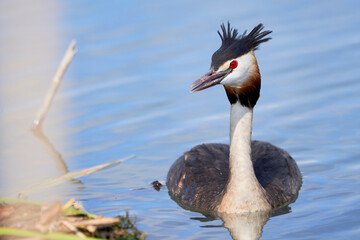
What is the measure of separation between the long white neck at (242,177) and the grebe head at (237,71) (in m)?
0.24

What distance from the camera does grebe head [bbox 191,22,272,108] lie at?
952cm

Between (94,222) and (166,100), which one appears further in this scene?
(166,100)

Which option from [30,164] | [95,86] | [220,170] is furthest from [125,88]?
[220,170]

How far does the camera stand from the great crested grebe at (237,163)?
9633 millimetres

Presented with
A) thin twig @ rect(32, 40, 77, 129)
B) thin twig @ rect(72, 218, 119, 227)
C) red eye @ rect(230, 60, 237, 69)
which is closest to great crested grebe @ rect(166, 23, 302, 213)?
red eye @ rect(230, 60, 237, 69)

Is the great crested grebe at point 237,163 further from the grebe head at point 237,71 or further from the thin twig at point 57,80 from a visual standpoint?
the thin twig at point 57,80

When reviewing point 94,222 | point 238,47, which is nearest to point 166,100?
point 238,47

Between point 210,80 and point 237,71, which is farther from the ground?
point 237,71

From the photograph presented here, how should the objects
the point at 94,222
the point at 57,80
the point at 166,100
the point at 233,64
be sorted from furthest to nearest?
1. the point at 166,100
2. the point at 57,80
3. the point at 233,64
4. the point at 94,222

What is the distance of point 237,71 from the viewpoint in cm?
956

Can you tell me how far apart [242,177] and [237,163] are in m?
0.19

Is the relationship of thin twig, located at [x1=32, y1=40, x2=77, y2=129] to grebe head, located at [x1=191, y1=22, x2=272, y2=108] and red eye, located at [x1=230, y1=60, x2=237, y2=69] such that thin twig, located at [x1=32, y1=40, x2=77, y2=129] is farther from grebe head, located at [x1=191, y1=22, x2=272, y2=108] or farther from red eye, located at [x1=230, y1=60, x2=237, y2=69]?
red eye, located at [x1=230, y1=60, x2=237, y2=69]

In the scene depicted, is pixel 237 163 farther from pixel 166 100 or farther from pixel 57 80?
pixel 166 100

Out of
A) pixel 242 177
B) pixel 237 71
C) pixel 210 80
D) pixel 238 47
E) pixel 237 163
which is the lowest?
pixel 242 177
